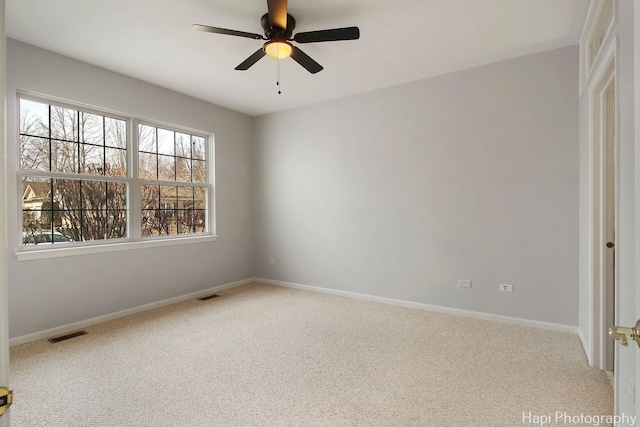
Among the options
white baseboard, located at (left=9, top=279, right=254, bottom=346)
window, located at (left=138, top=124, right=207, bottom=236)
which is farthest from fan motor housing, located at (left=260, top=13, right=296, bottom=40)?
white baseboard, located at (left=9, top=279, right=254, bottom=346)

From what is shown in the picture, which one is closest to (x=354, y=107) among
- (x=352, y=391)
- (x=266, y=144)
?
(x=266, y=144)

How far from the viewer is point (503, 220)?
3.48 m

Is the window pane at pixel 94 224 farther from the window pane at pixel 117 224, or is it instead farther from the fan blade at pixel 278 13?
the fan blade at pixel 278 13

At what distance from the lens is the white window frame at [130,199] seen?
10.1 ft

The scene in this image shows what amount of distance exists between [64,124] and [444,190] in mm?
4266

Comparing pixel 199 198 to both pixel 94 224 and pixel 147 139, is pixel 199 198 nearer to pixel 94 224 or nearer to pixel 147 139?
pixel 147 139

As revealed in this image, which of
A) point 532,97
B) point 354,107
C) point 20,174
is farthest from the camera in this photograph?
point 354,107

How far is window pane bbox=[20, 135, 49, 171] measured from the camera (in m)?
3.09

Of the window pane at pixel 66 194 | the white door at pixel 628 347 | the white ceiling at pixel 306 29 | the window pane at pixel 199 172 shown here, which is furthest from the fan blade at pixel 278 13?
the window pane at pixel 199 172

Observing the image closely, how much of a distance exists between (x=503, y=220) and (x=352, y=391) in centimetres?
247

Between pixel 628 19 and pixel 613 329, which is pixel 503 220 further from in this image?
pixel 613 329

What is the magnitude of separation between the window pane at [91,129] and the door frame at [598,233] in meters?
4.73

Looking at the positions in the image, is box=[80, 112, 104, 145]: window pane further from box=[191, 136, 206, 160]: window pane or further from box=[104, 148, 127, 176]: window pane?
box=[191, 136, 206, 160]: window pane

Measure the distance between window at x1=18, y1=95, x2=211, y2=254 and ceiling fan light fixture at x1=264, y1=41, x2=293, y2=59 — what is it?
2259mm
